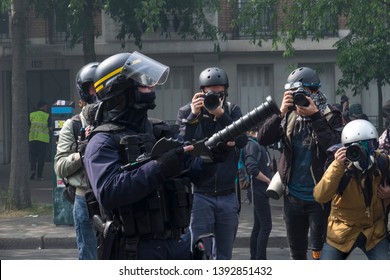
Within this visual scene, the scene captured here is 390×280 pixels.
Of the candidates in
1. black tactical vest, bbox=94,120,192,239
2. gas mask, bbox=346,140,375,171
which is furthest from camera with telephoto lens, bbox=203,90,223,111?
black tactical vest, bbox=94,120,192,239

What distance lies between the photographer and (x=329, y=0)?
16594 millimetres

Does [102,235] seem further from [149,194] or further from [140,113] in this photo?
[140,113]

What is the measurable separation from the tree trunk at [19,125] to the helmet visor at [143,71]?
32.5ft

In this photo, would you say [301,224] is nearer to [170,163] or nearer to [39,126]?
[170,163]

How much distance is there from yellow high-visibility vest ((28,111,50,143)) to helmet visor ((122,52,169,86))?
16627mm

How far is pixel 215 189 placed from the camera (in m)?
7.27

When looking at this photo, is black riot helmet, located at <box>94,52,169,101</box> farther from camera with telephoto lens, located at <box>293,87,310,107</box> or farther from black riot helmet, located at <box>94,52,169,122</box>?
camera with telephoto lens, located at <box>293,87,310,107</box>

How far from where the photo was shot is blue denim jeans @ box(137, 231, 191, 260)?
4789 mm

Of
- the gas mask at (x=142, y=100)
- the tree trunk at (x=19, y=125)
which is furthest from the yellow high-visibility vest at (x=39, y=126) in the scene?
the gas mask at (x=142, y=100)

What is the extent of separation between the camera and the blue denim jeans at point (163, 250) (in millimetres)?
4789

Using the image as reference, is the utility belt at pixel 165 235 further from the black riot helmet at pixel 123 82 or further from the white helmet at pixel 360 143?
the white helmet at pixel 360 143

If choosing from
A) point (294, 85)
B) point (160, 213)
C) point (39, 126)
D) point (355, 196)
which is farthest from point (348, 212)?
point (39, 126)

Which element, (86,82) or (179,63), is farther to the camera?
(179,63)

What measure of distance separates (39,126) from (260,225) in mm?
12806
